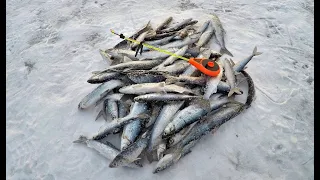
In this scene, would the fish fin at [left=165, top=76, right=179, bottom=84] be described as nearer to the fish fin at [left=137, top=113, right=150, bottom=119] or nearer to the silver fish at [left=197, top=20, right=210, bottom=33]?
the fish fin at [left=137, top=113, right=150, bottom=119]

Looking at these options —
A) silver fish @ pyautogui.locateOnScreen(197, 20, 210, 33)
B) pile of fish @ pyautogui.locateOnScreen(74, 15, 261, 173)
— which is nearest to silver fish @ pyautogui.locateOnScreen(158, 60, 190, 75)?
pile of fish @ pyautogui.locateOnScreen(74, 15, 261, 173)

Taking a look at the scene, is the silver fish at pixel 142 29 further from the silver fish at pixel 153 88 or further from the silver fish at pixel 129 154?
the silver fish at pixel 129 154

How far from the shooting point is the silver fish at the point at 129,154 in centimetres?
293

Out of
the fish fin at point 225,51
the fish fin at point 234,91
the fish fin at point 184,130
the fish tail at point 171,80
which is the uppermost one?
the fish tail at point 171,80

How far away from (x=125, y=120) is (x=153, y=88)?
0.54m

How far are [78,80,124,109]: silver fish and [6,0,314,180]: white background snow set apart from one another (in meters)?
0.13

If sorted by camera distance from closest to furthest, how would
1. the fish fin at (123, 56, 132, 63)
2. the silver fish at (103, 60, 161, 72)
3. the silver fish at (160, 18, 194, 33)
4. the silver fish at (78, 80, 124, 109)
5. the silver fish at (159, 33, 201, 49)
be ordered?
the silver fish at (78, 80, 124, 109) → the silver fish at (103, 60, 161, 72) → the fish fin at (123, 56, 132, 63) → the silver fish at (159, 33, 201, 49) → the silver fish at (160, 18, 194, 33)

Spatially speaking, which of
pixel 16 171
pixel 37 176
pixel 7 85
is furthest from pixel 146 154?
pixel 7 85

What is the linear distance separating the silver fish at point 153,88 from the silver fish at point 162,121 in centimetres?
17

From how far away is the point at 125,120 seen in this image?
10.5ft

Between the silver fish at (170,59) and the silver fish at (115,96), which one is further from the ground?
the silver fish at (170,59)

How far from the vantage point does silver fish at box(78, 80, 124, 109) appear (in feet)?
11.9

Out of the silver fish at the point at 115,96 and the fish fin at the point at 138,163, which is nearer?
the fish fin at the point at 138,163

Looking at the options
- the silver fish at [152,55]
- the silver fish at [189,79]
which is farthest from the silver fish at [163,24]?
the silver fish at [189,79]
